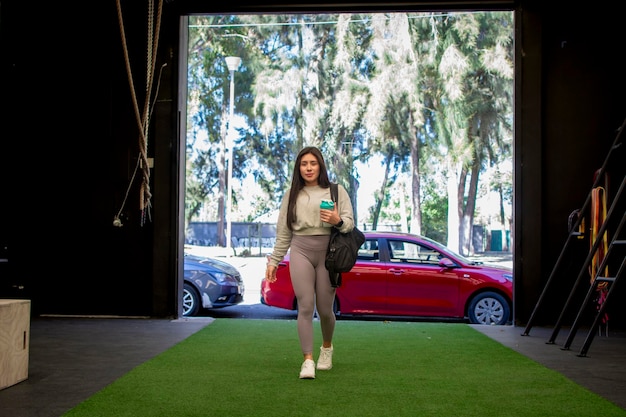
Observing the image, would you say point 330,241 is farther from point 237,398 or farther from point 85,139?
point 85,139

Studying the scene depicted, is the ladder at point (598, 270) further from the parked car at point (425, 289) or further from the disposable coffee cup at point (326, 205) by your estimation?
the disposable coffee cup at point (326, 205)

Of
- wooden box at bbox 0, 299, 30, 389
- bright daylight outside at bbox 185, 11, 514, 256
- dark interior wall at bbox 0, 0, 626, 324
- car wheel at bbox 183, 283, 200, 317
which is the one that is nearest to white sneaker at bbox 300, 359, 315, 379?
wooden box at bbox 0, 299, 30, 389

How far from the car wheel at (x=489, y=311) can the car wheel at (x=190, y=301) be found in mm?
3775

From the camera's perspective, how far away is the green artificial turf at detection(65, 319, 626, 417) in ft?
15.6

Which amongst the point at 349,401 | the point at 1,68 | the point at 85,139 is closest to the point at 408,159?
the point at 85,139

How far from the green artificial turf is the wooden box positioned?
700mm

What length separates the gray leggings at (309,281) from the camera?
18.9 ft

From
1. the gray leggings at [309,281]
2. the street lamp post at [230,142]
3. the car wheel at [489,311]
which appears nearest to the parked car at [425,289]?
the car wheel at [489,311]

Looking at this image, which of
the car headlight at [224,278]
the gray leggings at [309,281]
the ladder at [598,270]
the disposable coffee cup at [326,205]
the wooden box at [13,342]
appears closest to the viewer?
the wooden box at [13,342]

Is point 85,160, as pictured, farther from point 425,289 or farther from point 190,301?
point 425,289

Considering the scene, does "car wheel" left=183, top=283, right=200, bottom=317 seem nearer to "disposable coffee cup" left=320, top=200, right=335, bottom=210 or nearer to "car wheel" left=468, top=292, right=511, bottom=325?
"car wheel" left=468, top=292, right=511, bottom=325

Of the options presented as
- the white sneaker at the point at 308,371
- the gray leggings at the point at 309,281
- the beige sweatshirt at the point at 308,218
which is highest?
the beige sweatshirt at the point at 308,218

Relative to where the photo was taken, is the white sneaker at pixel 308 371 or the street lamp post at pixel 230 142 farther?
the street lamp post at pixel 230 142

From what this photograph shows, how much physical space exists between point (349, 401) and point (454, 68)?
1065 centimetres
